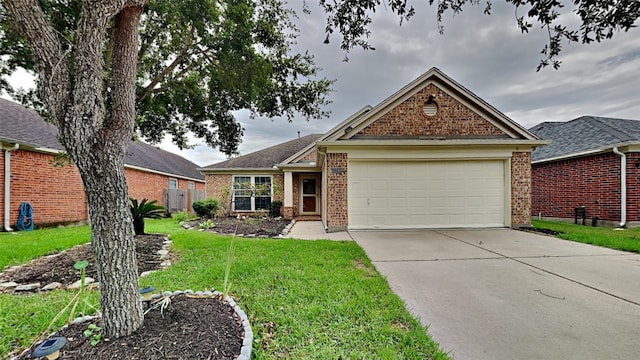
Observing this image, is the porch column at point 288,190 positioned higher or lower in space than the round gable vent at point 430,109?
lower

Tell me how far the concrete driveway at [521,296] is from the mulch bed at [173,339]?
1.98 m

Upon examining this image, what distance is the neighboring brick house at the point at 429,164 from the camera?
880 cm

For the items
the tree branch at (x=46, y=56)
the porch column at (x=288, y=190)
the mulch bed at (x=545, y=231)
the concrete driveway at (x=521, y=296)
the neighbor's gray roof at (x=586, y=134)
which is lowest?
the mulch bed at (x=545, y=231)

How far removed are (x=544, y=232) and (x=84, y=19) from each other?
36.3 feet

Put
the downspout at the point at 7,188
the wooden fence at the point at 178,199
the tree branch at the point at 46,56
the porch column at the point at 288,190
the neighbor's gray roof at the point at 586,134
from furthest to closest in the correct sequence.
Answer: the wooden fence at the point at 178,199 < the porch column at the point at 288,190 < the neighbor's gray roof at the point at 586,134 < the downspout at the point at 7,188 < the tree branch at the point at 46,56

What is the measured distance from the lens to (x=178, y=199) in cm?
1727

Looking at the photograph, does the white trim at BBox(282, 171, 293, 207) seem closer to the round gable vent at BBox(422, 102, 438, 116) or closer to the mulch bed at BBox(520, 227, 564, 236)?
the round gable vent at BBox(422, 102, 438, 116)

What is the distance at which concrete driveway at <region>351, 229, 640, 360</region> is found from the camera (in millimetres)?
2443

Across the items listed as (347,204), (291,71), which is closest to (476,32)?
(291,71)

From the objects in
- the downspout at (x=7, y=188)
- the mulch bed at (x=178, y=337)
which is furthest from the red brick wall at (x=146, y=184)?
the mulch bed at (x=178, y=337)

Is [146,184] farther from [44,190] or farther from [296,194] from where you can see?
[296,194]

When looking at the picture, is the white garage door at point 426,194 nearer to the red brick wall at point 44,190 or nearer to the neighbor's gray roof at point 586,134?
the neighbor's gray roof at point 586,134

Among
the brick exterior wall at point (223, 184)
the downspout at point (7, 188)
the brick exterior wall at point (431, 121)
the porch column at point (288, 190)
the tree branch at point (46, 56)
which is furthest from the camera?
the brick exterior wall at point (223, 184)

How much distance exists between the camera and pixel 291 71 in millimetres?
7191
